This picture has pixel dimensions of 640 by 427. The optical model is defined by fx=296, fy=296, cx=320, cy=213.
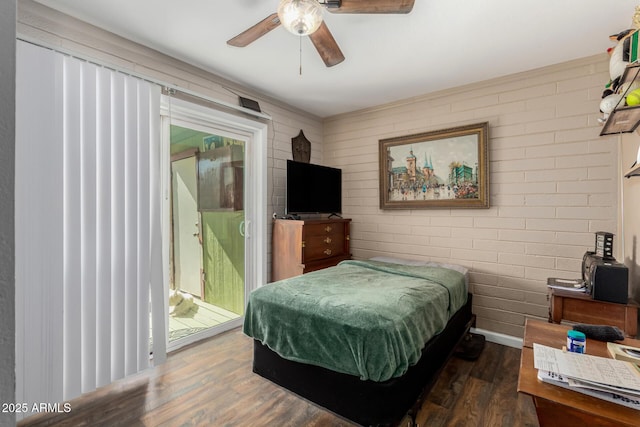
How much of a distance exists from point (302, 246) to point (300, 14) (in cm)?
219

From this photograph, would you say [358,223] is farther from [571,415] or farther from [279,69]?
[571,415]

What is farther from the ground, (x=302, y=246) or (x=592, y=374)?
(x=302, y=246)

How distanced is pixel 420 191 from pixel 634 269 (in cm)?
179

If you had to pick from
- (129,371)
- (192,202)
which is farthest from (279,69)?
(129,371)

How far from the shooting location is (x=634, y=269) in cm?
200

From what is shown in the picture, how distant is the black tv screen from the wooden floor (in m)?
1.71

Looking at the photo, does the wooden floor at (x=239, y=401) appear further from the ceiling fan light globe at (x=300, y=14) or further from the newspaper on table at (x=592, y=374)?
the ceiling fan light globe at (x=300, y=14)

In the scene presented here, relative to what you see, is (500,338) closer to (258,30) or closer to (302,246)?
(302,246)

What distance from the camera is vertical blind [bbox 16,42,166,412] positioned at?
5.66ft

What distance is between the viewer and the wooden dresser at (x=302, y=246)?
10.5 ft

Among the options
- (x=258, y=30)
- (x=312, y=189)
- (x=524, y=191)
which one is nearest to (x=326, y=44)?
(x=258, y=30)

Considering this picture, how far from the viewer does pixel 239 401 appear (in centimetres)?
202

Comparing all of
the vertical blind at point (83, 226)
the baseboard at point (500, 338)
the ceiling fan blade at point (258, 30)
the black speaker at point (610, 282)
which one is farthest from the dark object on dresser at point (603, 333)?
the vertical blind at point (83, 226)

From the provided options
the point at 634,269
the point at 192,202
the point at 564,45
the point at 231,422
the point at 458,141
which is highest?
the point at 564,45
